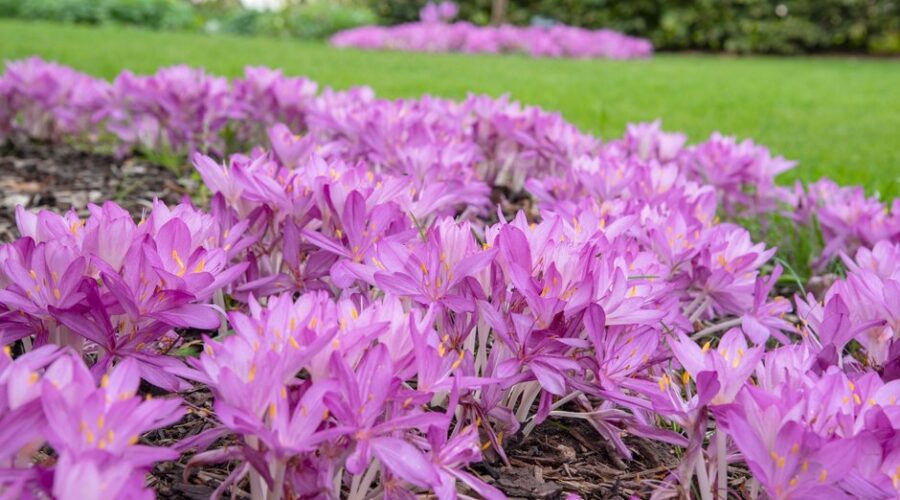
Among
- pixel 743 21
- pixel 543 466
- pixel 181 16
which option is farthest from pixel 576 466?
pixel 181 16

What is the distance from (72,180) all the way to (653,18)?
45.2 ft

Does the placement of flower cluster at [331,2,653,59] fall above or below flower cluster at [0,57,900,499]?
below

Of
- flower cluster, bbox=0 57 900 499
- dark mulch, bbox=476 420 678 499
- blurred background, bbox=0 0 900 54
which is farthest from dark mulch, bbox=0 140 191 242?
blurred background, bbox=0 0 900 54

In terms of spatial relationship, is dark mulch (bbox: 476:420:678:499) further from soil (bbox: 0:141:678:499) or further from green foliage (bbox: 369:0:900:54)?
green foliage (bbox: 369:0:900:54)

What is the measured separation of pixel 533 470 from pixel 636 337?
0.95 feet

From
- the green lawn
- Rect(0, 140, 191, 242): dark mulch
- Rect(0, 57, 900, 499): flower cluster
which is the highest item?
Rect(0, 57, 900, 499): flower cluster

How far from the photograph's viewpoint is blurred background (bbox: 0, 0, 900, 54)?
14195 millimetres

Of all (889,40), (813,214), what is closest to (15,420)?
(813,214)

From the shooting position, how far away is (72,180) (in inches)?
122

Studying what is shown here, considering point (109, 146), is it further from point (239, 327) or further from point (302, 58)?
point (302, 58)

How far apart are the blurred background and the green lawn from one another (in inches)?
156

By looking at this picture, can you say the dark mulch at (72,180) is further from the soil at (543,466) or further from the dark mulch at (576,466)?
the dark mulch at (576,466)

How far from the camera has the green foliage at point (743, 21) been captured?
557 inches

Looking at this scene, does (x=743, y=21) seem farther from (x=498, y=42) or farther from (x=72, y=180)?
(x=72, y=180)
